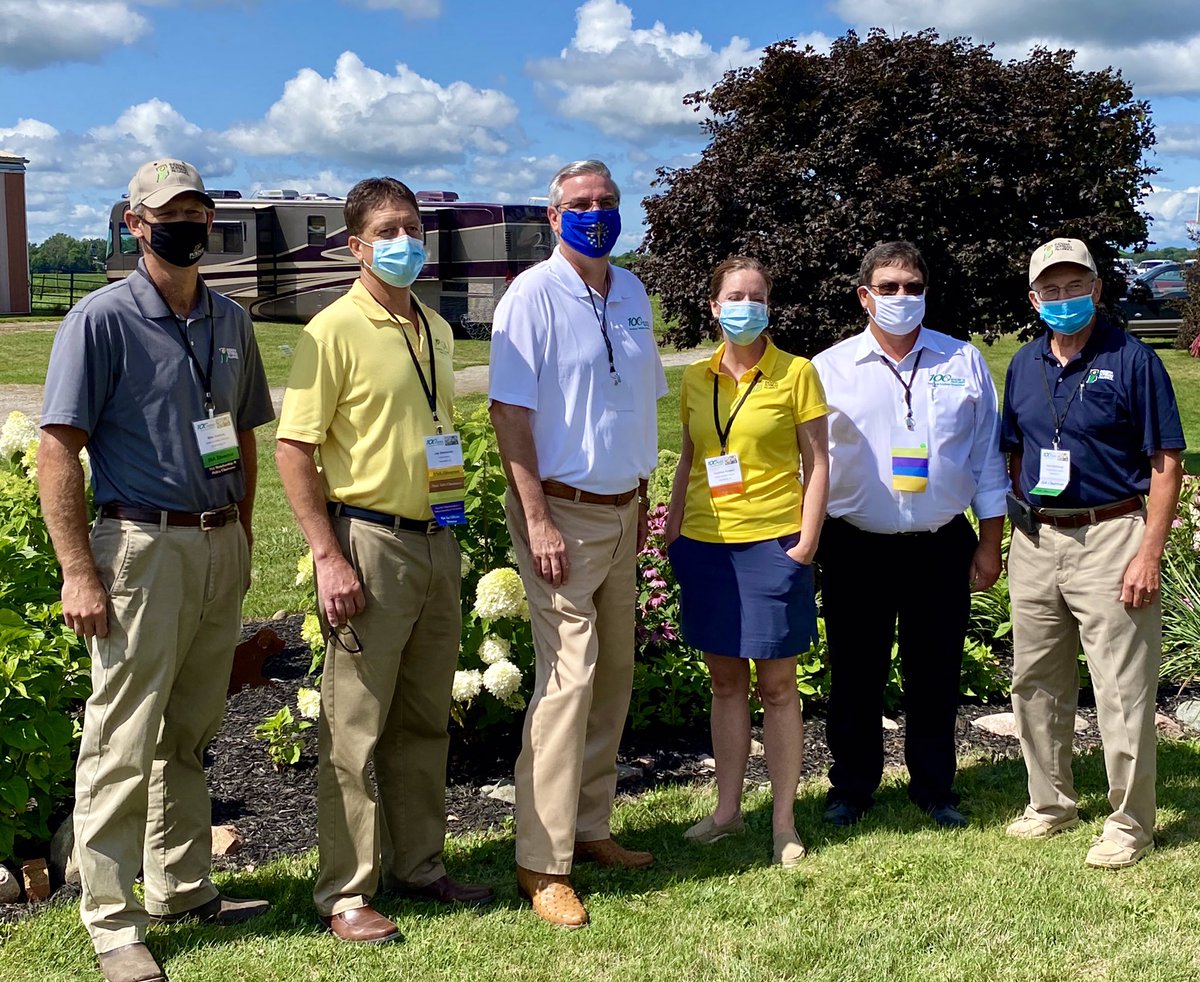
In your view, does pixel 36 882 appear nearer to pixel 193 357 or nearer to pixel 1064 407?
pixel 193 357

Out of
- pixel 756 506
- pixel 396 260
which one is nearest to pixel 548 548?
pixel 756 506

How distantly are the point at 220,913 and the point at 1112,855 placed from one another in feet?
9.80

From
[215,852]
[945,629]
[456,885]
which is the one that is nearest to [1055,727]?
[945,629]

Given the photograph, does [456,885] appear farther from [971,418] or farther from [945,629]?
[971,418]

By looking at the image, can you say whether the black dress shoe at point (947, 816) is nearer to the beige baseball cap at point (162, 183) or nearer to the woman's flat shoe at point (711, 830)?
the woman's flat shoe at point (711, 830)

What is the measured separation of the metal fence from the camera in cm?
3900

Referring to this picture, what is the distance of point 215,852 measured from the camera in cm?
441

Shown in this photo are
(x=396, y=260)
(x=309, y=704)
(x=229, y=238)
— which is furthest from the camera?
(x=229, y=238)

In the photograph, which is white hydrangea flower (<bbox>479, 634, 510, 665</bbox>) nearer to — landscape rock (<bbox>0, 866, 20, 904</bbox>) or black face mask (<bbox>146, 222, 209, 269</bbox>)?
landscape rock (<bbox>0, 866, 20, 904</bbox>)

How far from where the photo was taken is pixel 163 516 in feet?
11.5

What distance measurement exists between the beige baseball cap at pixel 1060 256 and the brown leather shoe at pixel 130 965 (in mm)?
3531

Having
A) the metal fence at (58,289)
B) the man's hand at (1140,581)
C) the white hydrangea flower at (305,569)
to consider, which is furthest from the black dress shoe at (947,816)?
the metal fence at (58,289)

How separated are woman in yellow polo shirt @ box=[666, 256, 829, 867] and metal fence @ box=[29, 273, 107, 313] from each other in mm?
36685

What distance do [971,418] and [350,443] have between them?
7.52 ft
